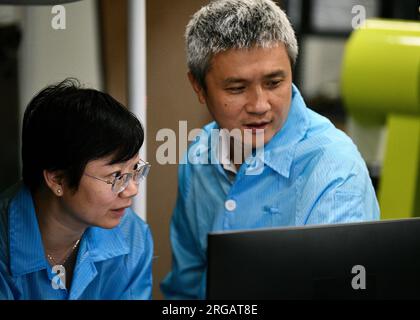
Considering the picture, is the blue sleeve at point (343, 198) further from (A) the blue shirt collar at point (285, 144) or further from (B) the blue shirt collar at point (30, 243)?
(B) the blue shirt collar at point (30, 243)

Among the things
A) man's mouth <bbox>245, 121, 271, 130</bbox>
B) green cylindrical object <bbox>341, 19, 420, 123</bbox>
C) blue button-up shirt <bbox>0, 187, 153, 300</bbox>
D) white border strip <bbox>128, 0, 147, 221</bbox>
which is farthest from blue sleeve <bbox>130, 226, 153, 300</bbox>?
green cylindrical object <bbox>341, 19, 420, 123</bbox>

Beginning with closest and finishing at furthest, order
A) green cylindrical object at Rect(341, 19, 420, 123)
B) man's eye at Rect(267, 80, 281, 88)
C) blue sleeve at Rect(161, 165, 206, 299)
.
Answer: man's eye at Rect(267, 80, 281, 88)
blue sleeve at Rect(161, 165, 206, 299)
green cylindrical object at Rect(341, 19, 420, 123)

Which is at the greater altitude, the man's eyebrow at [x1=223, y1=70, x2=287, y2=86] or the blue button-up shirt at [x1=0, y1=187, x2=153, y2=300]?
the man's eyebrow at [x1=223, y1=70, x2=287, y2=86]

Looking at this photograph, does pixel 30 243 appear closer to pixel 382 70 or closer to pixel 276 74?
pixel 276 74

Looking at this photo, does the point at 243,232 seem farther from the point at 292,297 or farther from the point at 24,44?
the point at 24,44

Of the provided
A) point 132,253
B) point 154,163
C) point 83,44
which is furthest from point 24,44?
point 132,253

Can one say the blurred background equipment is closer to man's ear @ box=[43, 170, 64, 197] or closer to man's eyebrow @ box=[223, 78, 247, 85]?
man's eyebrow @ box=[223, 78, 247, 85]

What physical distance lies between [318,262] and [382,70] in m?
1.47

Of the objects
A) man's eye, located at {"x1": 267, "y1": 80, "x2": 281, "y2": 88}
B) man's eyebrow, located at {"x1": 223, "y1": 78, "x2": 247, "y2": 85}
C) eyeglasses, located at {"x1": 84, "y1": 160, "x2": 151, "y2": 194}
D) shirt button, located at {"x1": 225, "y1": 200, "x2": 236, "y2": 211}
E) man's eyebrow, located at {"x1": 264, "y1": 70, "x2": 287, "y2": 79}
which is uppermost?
man's eyebrow, located at {"x1": 264, "y1": 70, "x2": 287, "y2": 79}

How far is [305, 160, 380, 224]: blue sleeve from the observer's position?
1.67 m

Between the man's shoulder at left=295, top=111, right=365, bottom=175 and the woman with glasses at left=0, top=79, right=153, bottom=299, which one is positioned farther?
the man's shoulder at left=295, top=111, right=365, bottom=175

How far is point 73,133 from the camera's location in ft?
5.42

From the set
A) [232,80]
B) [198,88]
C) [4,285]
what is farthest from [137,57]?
[4,285]
